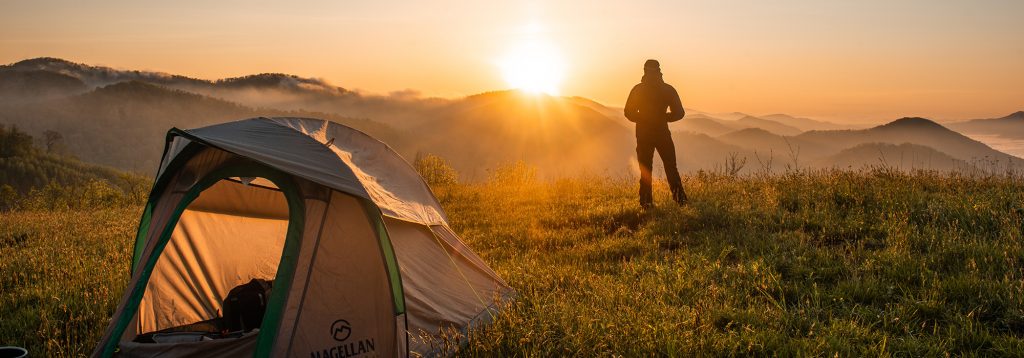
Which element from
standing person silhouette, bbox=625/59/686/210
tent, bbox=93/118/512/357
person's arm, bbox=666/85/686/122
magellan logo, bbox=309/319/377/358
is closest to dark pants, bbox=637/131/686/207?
standing person silhouette, bbox=625/59/686/210

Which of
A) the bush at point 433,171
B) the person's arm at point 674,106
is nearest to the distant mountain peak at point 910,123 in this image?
the bush at point 433,171

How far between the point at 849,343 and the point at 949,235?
331 cm

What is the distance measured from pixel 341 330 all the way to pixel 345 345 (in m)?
0.12

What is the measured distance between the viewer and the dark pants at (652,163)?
10586 millimetres

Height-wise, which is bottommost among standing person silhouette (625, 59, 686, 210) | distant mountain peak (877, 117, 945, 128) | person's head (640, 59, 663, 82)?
standing person silhouette (625, 59, 686, 210)

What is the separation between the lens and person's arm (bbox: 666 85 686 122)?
10.5 meters

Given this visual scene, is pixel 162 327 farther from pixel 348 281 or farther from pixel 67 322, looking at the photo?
pixel 348 281

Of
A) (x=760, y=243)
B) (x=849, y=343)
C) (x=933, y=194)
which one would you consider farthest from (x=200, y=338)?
(x=933, y=194)

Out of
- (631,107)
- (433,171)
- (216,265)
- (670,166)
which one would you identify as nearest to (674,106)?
(631,107)

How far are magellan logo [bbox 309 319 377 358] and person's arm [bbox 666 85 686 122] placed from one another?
7.41 meters

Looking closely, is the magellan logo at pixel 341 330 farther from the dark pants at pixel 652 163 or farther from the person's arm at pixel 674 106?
the person's arm at pixel 674 106

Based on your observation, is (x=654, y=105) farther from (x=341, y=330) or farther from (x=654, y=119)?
(x=341, y=330)

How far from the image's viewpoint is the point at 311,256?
459cm

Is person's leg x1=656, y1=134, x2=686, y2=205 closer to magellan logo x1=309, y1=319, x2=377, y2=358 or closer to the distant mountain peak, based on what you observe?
magellan logo x1=309, y1=319, x2=377, y2=358
